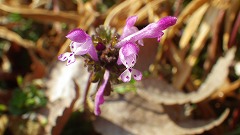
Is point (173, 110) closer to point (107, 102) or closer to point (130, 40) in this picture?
point (107, 102)

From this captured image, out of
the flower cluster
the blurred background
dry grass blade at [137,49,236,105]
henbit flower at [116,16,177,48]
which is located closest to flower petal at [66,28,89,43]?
the flower cluster

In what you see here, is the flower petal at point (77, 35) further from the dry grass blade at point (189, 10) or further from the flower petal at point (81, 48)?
the dry grass blade at point (189, 10)

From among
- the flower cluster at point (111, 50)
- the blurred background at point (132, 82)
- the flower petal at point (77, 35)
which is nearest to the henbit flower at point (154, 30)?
the flower cluster at point (111, 50)

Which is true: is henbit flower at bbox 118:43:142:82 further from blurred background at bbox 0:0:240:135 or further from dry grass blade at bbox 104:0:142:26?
dry grass blade at bbox 104:0:142:26

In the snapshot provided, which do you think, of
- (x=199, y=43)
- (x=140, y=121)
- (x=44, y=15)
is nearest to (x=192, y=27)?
(x=199, y=43)

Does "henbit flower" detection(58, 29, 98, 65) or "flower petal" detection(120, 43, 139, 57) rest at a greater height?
"henbit flower" detection(58, 29, 98, 65)

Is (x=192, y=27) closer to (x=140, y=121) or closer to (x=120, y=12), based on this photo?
(x=120, y=12)
